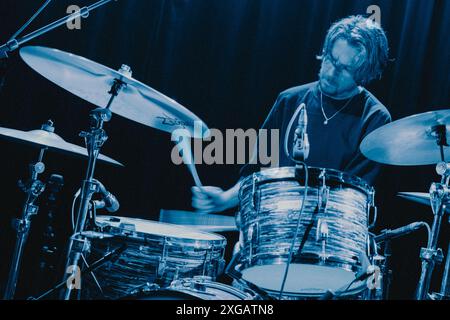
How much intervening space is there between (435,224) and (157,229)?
125 cm

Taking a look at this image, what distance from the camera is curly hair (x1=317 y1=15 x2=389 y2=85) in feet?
8.85

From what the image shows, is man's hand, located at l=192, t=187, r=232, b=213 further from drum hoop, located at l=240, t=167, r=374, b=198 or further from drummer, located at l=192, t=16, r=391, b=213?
drummer, located at l=192, t=16, r=391, b=213

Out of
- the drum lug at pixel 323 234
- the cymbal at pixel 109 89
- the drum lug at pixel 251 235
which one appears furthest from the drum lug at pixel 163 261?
Answer: the drum lug at pixel 323 234

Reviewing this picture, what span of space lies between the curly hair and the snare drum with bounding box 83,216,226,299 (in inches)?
46.9

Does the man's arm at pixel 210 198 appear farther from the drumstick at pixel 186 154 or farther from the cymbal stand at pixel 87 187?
the cymbal stand at pixel 87 187

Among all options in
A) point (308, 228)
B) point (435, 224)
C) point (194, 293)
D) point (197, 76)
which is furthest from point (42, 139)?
point (435, 224)

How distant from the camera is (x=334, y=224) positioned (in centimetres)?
191

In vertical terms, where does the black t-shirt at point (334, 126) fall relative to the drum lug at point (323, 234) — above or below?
above

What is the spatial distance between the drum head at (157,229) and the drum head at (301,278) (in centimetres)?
35

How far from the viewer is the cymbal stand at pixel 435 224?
220cm

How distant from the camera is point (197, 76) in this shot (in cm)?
311

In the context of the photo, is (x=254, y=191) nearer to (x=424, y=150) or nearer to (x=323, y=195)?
(x=323, y=195)
